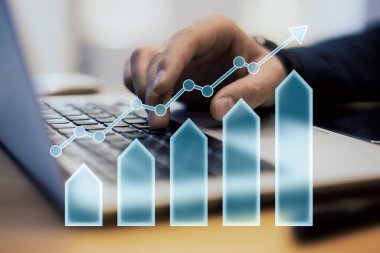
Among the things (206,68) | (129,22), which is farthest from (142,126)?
(129,22)

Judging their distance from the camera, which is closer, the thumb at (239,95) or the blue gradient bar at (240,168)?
the blue gradient bar at (240,168)

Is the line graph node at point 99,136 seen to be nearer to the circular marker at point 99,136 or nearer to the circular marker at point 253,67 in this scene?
the circular marker at point 99,136

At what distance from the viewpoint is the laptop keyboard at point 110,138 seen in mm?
309

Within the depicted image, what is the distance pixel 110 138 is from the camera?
37 centimetres

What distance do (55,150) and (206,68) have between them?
9.3 inches

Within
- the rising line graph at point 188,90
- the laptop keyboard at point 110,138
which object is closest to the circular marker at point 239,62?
the rising line graph at point 188,90

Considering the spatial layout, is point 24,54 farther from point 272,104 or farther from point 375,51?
point 375,51

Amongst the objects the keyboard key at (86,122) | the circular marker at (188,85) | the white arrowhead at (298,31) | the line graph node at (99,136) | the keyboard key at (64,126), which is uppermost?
the white arrowhead at (298,31)

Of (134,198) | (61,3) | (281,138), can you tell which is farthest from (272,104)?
(61,3)

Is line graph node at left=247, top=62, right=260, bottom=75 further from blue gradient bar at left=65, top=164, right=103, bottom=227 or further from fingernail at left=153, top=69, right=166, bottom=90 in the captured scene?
blue gradient bar at left=65, top=164, right=103, bottom=227

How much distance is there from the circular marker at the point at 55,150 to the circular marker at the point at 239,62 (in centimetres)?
23

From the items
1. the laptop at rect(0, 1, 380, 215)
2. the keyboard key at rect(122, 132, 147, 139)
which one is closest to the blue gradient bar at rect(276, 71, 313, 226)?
the laptop at rect(0, 1, 380, 215)

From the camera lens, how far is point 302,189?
0.94 feet

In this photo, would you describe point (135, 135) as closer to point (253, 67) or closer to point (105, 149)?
point (105, 149)
